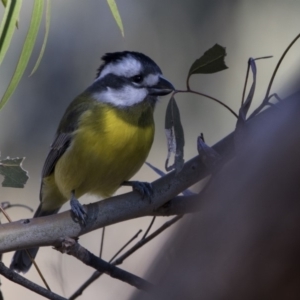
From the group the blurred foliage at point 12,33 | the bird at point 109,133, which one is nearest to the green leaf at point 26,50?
the blurred foliage at point 12,33

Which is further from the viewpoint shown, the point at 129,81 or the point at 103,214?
the point at 129,81

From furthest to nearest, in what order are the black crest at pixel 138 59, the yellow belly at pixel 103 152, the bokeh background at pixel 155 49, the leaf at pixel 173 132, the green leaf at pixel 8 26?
1. the bokeh background at pixel 155 49
2. the black crest at pixel 138 59
3. the yellow belly at pixel 103 152
4. the leaf at pixel 173 132
5. the green leaf at pixel 8 26

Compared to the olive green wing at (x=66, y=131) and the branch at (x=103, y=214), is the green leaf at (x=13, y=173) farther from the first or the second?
the olive green wing at (x=66, y=131)

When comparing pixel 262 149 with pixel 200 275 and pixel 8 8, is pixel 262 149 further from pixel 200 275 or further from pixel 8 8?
pixel 8 8

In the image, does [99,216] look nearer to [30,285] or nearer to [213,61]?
[30,285]

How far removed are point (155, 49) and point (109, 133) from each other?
2.92 metres

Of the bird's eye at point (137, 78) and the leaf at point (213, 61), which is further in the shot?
the bird's eye at point (137, 78)

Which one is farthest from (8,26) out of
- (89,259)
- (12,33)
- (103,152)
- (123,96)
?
(123,96)

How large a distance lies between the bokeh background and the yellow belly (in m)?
2.21

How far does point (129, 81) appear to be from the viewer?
2.21 m

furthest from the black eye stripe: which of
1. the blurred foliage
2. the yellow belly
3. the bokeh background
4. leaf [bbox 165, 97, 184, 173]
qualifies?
the bokeh background

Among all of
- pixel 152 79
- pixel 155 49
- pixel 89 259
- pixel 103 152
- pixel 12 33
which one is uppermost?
pixel 12 33

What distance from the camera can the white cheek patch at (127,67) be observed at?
Answer: 219 cm

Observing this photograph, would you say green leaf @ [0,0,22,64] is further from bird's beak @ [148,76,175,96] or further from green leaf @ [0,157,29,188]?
bird's beak @ [148,76,175,96]
